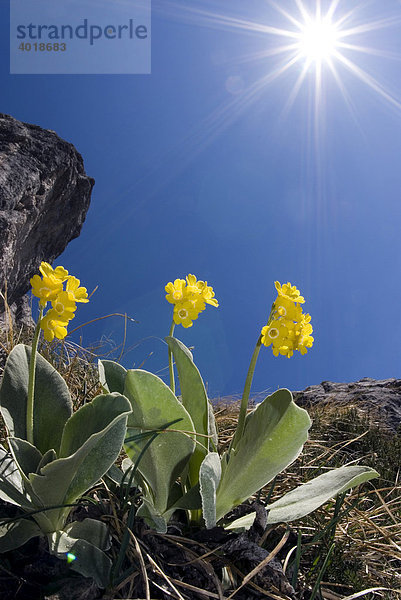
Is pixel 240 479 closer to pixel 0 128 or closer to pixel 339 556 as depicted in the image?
pixel 339 556

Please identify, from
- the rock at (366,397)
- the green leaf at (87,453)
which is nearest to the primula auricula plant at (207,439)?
the green leaf at (87,453)

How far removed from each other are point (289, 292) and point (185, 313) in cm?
27

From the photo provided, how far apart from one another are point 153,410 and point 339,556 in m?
0.64

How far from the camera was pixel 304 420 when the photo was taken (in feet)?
3.77

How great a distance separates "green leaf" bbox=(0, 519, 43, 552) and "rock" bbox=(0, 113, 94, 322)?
1.99 m

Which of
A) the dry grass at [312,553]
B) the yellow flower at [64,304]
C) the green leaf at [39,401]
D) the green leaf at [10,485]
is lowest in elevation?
the dry grass at [312,553]

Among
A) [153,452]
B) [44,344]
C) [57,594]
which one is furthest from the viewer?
[44,344]

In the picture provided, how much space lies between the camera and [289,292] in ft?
4.05

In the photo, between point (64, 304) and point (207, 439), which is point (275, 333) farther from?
point (64, 304)

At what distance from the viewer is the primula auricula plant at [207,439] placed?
116 cm

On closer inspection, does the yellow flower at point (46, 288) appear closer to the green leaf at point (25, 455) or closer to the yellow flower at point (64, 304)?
the yellow flower at point (64, 304)

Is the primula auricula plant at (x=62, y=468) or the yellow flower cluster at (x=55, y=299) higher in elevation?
the yellow flower cluster at (x=55, y=299)

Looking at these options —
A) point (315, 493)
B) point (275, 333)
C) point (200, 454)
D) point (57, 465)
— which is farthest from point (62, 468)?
point (315, 493)

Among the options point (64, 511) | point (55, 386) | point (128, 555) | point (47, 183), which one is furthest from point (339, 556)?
point (47, 183)
